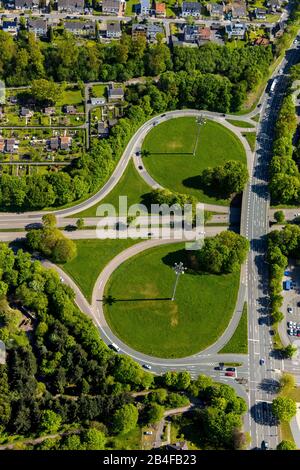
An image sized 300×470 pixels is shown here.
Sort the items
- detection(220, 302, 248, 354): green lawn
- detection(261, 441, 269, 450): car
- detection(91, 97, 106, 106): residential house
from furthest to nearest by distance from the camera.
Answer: detection(91, 97, 106, 106): residential house → detection(220, 302, 248, 354): green lawn → detection(261, 441, 269, 450): car

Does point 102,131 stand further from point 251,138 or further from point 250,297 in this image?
point 250,297

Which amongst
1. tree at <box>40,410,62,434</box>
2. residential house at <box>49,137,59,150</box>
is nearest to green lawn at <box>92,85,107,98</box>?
residential house at <box>49,137,59,150</box>

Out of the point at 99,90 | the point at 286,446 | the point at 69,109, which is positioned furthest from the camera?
the point at 99,90

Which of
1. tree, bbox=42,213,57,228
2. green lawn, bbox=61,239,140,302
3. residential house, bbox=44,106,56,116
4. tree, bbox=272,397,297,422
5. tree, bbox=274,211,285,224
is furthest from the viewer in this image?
residential house, bbox=44,106,56,116

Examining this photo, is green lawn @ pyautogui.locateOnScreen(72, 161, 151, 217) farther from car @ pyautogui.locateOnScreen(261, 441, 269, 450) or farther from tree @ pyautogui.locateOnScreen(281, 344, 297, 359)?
car @ pyautogui.locateOnScreen(261, 441, 269, 450)

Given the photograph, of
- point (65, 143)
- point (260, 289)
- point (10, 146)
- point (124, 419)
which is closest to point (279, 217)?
point (260, 289)

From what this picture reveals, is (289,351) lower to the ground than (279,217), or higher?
lower

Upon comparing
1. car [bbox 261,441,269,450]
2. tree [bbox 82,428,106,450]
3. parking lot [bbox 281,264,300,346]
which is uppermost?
parking lot [bbox 281,264,300,346]
